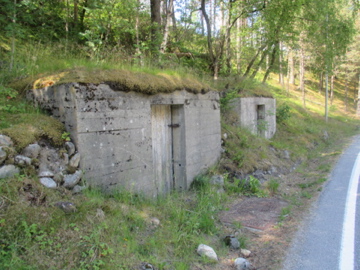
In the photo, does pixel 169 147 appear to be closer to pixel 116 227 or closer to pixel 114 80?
pixel 114 80

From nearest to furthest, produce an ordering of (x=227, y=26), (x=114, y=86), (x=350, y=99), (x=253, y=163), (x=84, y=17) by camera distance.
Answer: (x=114, y=86)
(x=253, y=163)
(x=84, y=17)
(x=227, y=26)
(x=350, y=99)

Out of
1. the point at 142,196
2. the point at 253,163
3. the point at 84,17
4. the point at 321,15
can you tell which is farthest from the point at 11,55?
the point at 321,15

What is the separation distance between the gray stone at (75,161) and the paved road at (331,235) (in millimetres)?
3168

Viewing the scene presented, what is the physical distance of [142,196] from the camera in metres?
5.21

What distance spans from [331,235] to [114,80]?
168 inches

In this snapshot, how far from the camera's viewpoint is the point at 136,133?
5348 millimetres

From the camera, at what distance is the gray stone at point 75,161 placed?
4171mm

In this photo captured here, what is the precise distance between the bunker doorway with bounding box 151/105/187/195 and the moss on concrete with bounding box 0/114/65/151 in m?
2.34

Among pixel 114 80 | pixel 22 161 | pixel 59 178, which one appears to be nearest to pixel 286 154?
pixel 114 80

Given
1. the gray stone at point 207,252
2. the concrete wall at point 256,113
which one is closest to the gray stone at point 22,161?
the gray stone at point 207,252

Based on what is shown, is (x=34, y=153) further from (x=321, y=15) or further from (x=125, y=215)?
(x=321, y=15)

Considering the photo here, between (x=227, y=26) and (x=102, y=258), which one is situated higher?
(x=227, y=26)

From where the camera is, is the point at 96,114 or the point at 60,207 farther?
the point at 96,114

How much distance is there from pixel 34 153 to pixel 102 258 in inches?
67.9
